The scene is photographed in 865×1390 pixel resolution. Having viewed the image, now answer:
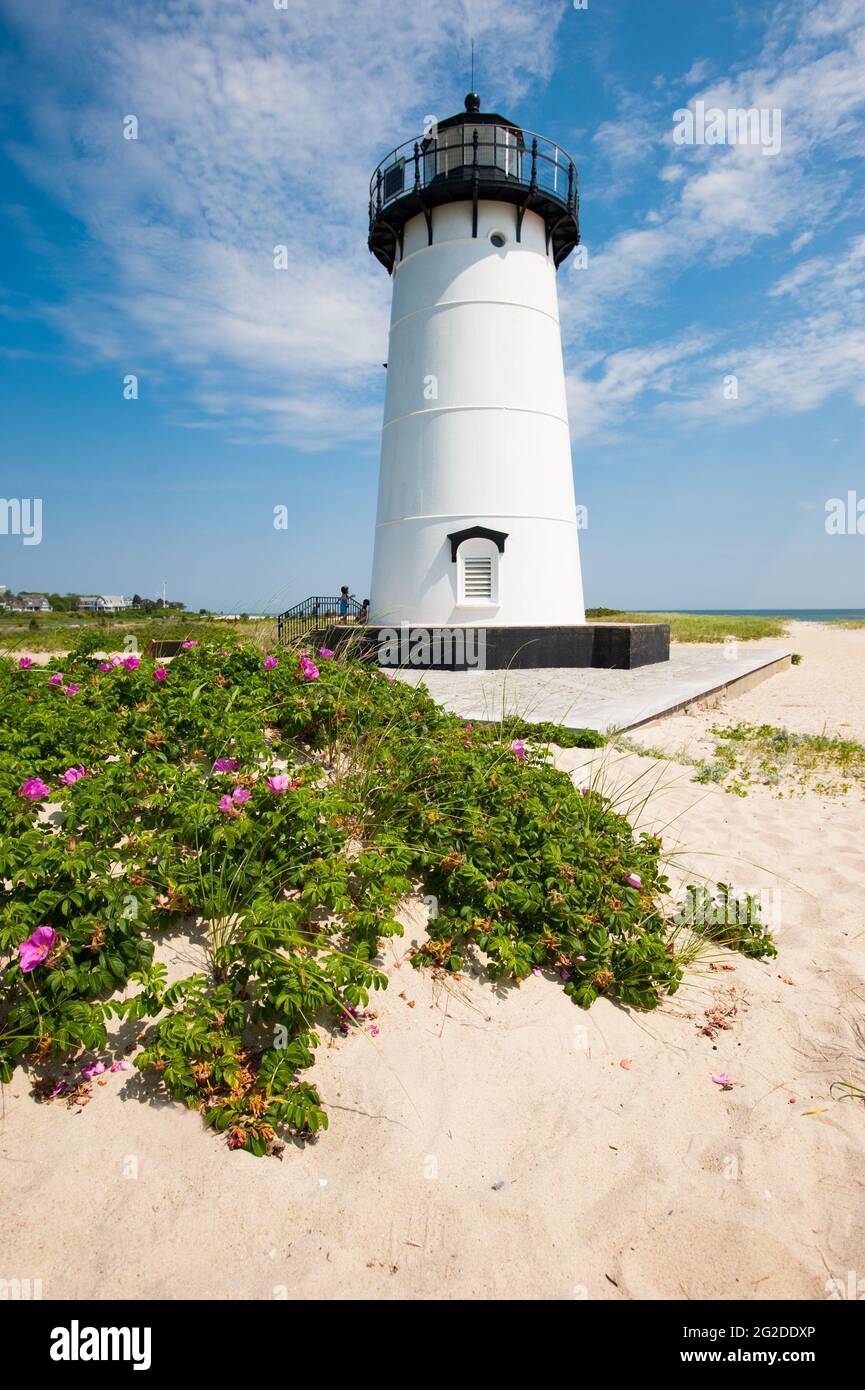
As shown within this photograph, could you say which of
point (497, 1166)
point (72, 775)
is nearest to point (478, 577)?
point (72, 775)

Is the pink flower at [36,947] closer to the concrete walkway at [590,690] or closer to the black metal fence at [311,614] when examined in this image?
the concrete walkway at [590,690]

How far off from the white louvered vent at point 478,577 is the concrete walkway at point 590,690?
2.13m

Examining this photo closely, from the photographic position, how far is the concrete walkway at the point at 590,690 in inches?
356

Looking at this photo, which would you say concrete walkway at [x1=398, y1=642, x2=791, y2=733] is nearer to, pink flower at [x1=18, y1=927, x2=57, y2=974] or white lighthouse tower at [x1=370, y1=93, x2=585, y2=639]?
white lighthouse tower at [x1=370, y1=93, x2=585, y2=639]

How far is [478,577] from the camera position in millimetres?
15633

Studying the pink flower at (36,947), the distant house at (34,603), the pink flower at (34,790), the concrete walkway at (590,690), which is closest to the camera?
the pink flower at (36,947)

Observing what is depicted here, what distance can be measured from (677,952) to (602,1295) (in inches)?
81.9

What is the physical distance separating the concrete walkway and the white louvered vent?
6.99 ft

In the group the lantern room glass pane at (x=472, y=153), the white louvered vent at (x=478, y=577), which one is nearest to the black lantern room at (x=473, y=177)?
the lantern room glass pane at (x=472, y=153)

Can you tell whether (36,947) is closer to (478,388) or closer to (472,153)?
(478,388)

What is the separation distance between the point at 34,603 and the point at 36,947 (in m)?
29.0

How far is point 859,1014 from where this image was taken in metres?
3.62
